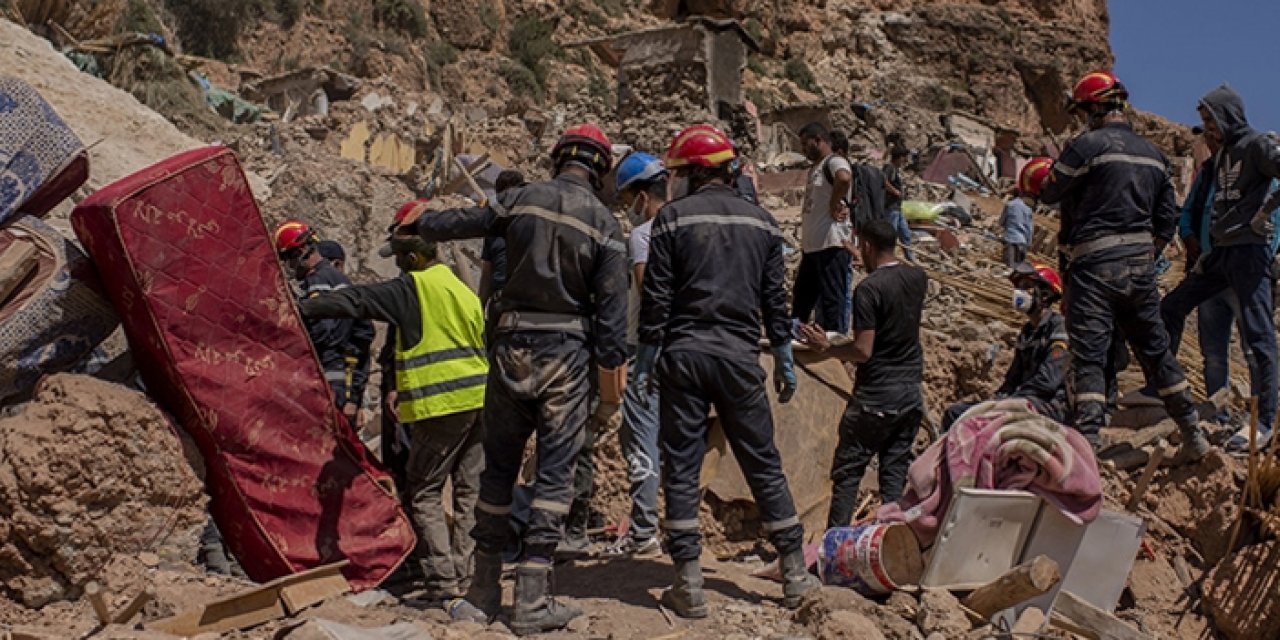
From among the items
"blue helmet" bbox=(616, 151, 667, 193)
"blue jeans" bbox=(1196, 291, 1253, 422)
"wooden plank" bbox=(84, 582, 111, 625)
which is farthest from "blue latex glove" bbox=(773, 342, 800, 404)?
"blue jeans" bbox=(1196, 291, 1253, 422)

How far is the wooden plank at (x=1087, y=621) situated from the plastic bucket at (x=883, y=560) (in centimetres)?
55

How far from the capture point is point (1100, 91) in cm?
536

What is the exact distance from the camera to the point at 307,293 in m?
5.46

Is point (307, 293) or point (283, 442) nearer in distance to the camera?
point (283, 442)

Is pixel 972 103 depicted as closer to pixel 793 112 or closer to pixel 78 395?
pixel 793 112

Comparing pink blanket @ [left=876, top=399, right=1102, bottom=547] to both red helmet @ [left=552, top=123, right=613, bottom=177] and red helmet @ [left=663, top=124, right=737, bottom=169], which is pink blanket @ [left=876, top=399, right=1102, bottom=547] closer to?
red helmet @ [left=663, top=124, right=737, bottom=169]

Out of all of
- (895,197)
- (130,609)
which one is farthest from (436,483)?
(895,197)

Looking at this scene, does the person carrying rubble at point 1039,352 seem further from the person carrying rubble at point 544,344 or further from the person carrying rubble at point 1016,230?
the person carrying rubble at point 1016,230

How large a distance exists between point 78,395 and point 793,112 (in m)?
23.4

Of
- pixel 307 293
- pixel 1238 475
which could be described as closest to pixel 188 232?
pixel 307 293

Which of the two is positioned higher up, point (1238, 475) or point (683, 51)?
point (683, 51)

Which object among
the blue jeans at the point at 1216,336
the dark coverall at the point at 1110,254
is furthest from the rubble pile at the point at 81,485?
the blue jeans at the point at 1216,336

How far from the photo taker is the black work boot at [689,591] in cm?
414

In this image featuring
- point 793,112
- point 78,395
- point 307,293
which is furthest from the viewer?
point 793,112
